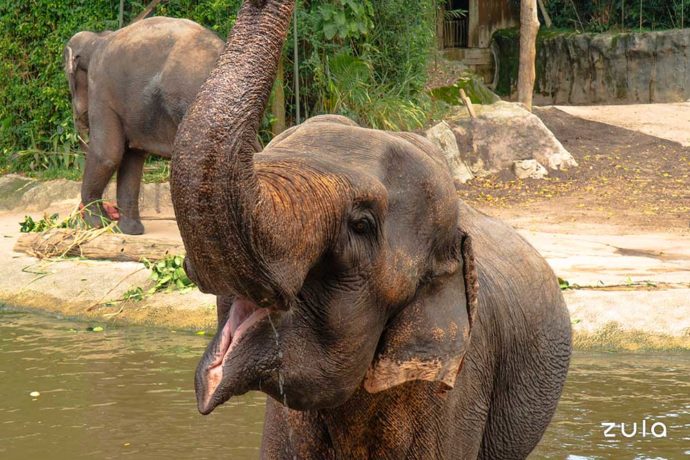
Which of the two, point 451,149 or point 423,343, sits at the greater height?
point 423,343

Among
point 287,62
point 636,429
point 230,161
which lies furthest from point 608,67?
point 230,161

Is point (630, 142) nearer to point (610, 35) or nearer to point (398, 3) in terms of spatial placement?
point (398, 3)

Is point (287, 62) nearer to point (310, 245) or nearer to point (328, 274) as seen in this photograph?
point (328, 274)

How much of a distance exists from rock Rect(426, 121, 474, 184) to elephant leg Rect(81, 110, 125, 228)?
467cm

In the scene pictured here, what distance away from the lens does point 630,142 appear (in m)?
16.2

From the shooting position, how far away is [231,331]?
2311 mm

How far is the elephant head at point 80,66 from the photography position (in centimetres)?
1134

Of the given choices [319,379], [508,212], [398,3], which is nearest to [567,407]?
[319,379]

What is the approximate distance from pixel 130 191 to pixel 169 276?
9.10ft

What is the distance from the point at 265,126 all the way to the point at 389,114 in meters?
1.60

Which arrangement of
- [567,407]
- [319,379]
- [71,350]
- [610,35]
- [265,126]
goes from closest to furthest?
[319,379], [567,407], [71,350], [265,126], [610,35]

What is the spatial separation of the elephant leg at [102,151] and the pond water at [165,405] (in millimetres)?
3006

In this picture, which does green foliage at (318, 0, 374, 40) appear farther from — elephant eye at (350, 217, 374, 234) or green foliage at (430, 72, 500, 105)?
elephant eye at (350, 217, 374, 234)

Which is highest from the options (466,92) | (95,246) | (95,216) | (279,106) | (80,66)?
(80,66)
